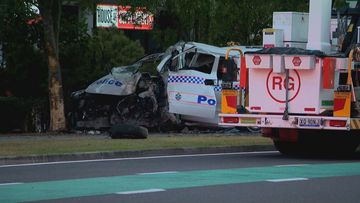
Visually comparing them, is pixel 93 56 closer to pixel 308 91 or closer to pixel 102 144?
pixel 102 144

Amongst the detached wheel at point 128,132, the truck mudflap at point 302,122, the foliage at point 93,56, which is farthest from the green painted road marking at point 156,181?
the foliage at point 93,56

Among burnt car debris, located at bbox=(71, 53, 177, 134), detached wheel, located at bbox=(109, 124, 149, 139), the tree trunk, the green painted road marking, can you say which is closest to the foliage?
burnt car debris, located at bbox=(71, 53, 177, 134)

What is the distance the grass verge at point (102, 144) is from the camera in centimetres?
1723

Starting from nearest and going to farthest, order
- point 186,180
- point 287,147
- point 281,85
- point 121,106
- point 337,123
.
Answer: point 186,180 → point 337,123 → point 281,85 → point 287,147 → point 121,106

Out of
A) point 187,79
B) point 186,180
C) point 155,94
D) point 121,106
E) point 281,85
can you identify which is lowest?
point 186,180

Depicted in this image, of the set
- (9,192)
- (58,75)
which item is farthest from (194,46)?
(9,192)

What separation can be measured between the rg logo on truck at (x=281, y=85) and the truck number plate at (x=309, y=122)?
1.67ft

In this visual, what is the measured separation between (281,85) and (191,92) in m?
7.69

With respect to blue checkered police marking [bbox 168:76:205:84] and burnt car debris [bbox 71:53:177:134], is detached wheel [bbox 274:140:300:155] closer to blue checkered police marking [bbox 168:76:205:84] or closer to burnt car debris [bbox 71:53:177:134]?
blue checkered police marking [bbox 168:76:205:84]

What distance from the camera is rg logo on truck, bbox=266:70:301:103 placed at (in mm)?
16250

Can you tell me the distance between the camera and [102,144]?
18938mm

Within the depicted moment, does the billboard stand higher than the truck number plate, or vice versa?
the billboard

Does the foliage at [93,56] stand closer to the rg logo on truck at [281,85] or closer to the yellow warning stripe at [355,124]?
the rg logo on truck at [281,85]

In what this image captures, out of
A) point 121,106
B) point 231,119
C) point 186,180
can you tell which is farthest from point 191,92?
point 186,180
